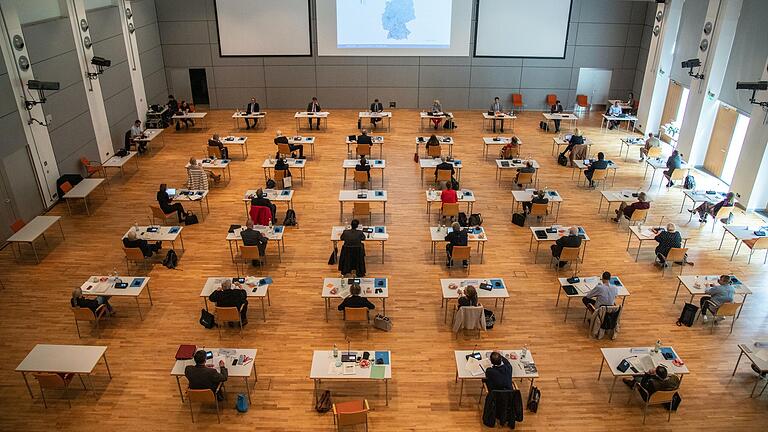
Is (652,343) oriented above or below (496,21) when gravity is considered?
below

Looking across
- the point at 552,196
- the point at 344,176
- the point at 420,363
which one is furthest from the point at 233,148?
the point at 420,363

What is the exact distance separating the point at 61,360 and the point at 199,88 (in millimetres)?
19406

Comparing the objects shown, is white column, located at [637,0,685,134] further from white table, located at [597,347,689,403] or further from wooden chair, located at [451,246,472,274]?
white table, located at [597,347,689,403]

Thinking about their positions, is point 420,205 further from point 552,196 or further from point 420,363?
point 420,363

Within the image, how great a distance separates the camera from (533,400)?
9625 mm

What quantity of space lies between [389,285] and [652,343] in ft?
18.8

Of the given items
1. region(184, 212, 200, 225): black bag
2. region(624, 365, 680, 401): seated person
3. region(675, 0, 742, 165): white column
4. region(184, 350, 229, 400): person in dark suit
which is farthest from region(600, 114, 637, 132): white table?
region(184, 350, 229, 400): person in dark suit

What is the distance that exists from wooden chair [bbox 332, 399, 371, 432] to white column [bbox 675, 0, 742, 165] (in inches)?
652

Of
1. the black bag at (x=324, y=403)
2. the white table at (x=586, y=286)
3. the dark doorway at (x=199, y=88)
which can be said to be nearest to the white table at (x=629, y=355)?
the white table at (x=586, y=286)

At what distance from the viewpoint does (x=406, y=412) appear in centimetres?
963

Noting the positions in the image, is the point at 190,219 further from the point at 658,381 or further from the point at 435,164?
the point at 658,381

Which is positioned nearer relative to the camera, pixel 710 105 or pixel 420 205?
pixel 420 205

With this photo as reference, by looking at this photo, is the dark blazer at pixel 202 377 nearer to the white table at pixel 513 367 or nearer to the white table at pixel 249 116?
the white table at pixel 513 367

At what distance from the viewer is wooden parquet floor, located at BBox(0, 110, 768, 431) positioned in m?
9.60
